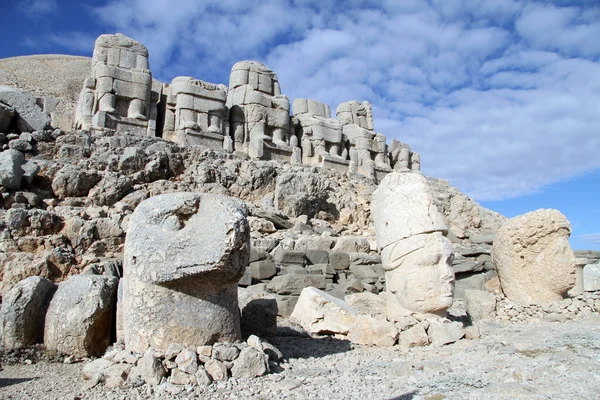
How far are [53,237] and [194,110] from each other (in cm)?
758

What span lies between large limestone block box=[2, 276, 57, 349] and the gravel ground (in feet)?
0.65

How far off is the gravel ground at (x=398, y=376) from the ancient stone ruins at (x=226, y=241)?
15cm

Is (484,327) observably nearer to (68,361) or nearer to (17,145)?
(68,361)

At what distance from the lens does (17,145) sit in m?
11.1

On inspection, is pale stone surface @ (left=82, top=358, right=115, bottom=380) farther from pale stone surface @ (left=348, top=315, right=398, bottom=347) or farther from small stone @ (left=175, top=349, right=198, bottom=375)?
pale stone surface @ (left=348, top=315, right=398, bottom=347)

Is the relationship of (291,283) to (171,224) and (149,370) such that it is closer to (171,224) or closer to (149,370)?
(171,224)

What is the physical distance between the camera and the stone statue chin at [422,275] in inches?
184

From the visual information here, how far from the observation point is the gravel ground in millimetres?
2711

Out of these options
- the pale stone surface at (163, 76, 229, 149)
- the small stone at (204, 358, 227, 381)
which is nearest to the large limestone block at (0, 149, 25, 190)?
the pale stone surface at (163, 76, 229, 149)

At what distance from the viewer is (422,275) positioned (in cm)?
472

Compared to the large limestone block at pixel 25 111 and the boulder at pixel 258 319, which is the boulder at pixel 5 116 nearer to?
the large limestone block at pixel 25 111

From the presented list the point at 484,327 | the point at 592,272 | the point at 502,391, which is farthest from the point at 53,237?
the point at 592,272

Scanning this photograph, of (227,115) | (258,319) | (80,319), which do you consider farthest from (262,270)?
(227,115)

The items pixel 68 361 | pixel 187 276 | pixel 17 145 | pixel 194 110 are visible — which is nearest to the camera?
pixel 187 276
